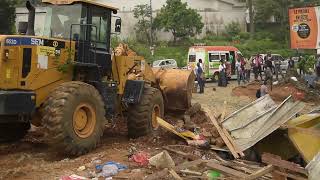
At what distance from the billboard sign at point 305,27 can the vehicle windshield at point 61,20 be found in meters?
18.4

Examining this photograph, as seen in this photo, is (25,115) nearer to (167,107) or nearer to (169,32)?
(167,107)

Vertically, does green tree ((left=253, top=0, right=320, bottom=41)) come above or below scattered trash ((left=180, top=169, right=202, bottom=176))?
above

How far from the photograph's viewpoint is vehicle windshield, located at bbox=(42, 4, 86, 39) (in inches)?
406

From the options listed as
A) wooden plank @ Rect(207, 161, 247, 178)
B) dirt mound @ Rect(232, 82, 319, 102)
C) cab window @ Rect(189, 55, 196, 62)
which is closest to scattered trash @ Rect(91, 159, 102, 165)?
wooden plank @ Rect(207, 161, 247, 178)

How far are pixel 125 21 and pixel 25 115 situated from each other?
49.4 meters

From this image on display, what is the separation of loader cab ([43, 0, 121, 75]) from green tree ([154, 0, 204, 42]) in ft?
133

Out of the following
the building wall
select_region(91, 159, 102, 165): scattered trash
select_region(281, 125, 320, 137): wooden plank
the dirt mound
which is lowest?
select_region(91, 159, 102, 165): scattered trash

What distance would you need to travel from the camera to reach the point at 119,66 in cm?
1153

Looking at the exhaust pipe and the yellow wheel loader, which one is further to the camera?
the exhaust pipe

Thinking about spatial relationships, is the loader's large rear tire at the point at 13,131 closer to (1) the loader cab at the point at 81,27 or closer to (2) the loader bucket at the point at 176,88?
(1) the loader cab at the point at 81,27

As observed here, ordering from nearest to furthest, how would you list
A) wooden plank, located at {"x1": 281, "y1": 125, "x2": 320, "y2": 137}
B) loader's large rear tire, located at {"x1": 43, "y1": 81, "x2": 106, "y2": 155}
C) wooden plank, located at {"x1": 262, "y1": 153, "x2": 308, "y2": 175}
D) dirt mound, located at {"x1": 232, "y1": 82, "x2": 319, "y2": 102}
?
wooden plank, located at {"x1": 262, "y1": 153, "x2": 308, "y2": 175} → loader's large rear tire, located at {"x1": 43, "y1": 81, "x2": 106, "y2": 155} → wooden plank, located at {"x1": 281, "y1": 125, "x2": 320, "y2": 137} → dirt mound, located at {"x1": 232, "y1": 82, "x2": 319, "y2": 102}

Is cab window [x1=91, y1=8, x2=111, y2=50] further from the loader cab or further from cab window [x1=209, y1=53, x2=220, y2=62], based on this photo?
cab window [x1=209, y1=53, x2=220, y2=62]

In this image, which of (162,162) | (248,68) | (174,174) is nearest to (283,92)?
(248,68)

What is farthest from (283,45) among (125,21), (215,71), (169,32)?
(215,71)
